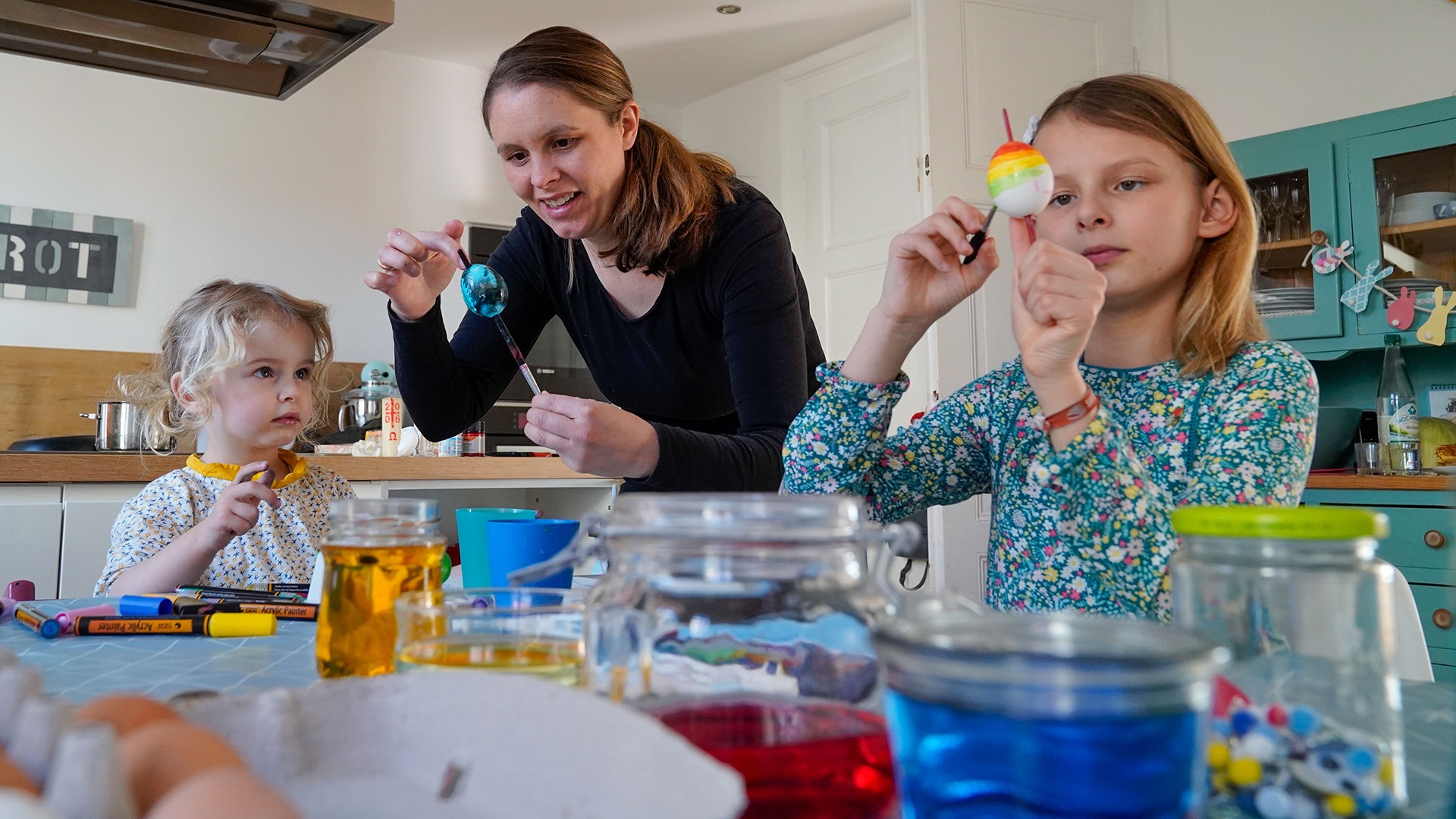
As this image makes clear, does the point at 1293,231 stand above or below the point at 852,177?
below

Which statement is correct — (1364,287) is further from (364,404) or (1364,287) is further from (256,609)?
(364,404)

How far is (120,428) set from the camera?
8.78 ft

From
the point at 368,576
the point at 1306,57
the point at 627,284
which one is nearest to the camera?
the point at 368,576

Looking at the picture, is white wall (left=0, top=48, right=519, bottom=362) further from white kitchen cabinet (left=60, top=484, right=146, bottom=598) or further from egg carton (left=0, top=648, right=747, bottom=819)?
egg carton (left=0, top=648, right=747, bottom=819)

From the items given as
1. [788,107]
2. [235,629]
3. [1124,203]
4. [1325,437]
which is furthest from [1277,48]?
[235,629]

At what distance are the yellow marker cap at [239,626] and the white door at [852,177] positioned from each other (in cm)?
360

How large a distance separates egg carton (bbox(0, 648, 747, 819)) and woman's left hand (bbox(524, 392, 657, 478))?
750mm

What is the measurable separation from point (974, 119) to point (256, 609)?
9.83 feet

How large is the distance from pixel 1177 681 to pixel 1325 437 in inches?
124

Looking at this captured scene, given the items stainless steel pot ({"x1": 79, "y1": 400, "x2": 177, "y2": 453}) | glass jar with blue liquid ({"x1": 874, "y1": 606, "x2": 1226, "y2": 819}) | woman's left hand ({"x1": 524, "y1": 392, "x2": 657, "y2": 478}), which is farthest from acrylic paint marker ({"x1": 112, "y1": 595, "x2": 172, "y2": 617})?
stainless steel pot ({"x1": 79, "y1": 400, "x2": 177, "y2": 453})

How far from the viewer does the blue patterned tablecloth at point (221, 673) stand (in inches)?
18.2

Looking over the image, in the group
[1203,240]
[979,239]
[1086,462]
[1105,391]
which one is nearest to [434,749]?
[1086,462]

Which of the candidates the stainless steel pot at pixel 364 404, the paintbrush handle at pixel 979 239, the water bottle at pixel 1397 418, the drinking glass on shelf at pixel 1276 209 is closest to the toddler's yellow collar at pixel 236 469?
the paintbrush handle at pixel 979 239

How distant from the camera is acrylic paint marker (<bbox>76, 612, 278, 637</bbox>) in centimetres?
82
